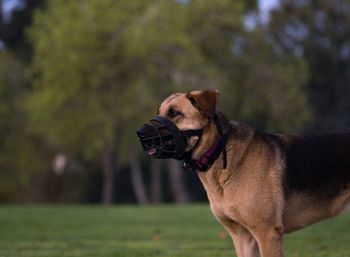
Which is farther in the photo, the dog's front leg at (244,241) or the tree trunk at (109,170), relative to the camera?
the tree trunk at (109,170)

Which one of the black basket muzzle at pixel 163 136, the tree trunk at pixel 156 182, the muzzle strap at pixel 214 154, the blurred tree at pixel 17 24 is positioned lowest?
the tree trunk at pixel 156 182

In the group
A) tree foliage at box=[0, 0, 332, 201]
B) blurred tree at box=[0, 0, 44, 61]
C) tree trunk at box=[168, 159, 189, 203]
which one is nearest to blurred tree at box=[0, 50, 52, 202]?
tree foliage at box=[0, 0, 332, 201]

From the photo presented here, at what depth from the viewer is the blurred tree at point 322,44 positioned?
4812 centimetres

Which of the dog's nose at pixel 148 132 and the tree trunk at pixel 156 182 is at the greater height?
the dog's nose at pixel 148 132

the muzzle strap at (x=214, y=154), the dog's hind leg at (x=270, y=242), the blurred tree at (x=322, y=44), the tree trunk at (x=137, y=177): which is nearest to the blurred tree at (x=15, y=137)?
the tree trunk at (x=137, y=177)

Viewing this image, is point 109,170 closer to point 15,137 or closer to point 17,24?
point 15,137

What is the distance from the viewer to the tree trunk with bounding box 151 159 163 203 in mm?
44047

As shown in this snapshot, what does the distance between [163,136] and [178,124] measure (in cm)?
22

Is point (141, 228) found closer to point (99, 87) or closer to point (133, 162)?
point (99, 87)

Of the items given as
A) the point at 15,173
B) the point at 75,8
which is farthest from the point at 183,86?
the point at 15,173

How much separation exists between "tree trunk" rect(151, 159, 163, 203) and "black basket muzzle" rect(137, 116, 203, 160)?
118 ft

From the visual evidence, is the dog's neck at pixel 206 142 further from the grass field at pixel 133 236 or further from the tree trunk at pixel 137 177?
the tree trunk at pixel 137 177

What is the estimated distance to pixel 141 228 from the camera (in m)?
19.3

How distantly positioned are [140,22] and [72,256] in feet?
79.6
